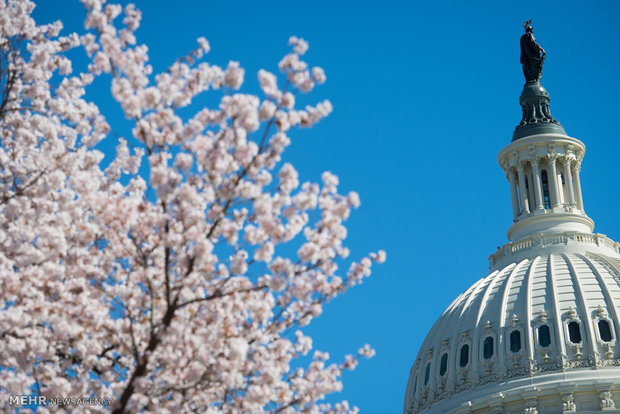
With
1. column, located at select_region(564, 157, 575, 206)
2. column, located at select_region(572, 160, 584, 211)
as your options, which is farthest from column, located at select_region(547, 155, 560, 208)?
column, located at select_region(572, 160, 584, 211)

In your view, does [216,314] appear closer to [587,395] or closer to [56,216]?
[56,216]

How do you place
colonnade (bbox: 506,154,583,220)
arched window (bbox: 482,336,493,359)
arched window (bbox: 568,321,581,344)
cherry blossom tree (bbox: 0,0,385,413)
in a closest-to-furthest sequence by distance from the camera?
1. cherry blossom tree (bbox: 0,0,385,413)
2. arched window (bbox: 568,321,581,344)
3. arched window (bbox: 482,336,493,359)
4. colonnade (bbox: 506,154,583,220)

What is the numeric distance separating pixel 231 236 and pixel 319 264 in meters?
1.93

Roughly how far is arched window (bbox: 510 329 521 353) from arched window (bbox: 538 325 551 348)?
5.75 ft

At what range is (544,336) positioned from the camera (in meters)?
97.0

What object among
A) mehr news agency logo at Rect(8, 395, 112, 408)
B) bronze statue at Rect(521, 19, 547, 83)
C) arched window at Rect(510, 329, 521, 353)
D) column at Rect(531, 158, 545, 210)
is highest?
bronze statue at Rect(521, 19, 547, 83)

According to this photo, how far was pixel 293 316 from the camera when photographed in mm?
23781

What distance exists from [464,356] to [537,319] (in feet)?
23.9

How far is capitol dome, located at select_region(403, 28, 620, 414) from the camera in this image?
9238 centimetres

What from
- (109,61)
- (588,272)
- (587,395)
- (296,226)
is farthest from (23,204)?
(588,272)

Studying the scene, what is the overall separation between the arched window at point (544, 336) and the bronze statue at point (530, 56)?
39930 millimetres

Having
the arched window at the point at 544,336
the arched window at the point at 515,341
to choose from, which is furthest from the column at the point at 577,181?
the arched window at the point at 515,341

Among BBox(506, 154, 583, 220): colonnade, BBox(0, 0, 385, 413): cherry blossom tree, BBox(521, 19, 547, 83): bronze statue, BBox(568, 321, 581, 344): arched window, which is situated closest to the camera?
BBox(0, 0, 385, 413): cherry blossom tree

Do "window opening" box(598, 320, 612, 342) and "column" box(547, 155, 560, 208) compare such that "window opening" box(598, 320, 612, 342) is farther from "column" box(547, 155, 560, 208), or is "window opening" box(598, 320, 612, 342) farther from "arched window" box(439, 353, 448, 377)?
"column" box(547, 155, 560, 208)
